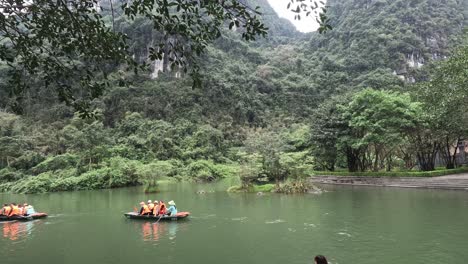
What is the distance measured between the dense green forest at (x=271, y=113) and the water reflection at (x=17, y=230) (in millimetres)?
5949

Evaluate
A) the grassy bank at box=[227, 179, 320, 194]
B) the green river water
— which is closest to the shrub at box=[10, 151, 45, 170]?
the green river water

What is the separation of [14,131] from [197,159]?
777 inches

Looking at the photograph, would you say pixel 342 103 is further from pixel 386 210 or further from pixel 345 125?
pixel 386 210

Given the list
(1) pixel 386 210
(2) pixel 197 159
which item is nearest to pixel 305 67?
(2) pixel 197 159

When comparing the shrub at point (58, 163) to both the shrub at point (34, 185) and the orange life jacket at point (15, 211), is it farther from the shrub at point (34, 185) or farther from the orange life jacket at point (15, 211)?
the orange life jacket at point (15, 211)

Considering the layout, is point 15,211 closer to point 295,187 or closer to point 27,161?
point 295,187

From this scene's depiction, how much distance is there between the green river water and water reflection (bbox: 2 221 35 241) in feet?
0.13

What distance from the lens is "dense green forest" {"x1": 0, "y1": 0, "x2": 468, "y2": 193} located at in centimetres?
2666

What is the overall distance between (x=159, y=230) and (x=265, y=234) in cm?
401

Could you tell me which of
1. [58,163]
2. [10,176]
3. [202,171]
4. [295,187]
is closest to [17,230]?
[295,187]

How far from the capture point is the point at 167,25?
546 centimetres

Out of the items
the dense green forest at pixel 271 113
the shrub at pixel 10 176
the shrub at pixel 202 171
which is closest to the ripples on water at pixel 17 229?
the dense green forest at pixel 271 113

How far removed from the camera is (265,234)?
44.3 feet

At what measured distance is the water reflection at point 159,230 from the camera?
540 inches
